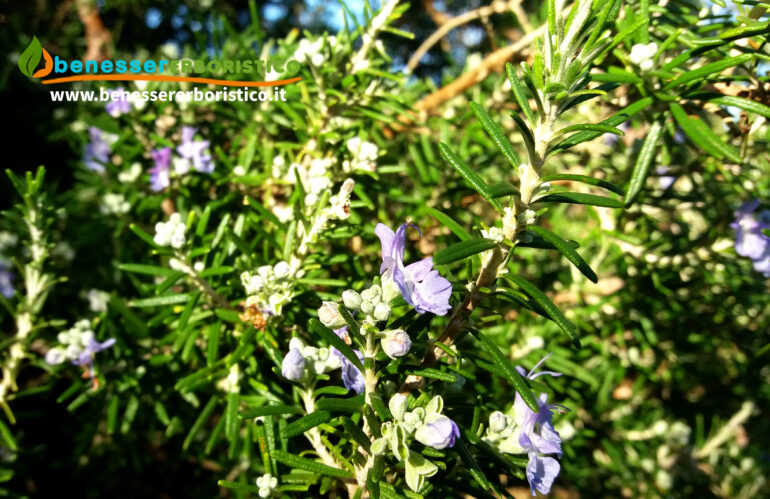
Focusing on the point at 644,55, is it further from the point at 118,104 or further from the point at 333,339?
the point at 118,104

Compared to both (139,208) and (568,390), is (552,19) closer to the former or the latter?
(568,390)

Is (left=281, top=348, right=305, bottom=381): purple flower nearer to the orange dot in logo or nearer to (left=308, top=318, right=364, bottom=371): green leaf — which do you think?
(left=308, top=318, right=364, bottom=371): green leaf

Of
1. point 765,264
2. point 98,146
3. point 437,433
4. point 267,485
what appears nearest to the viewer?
point 437,433

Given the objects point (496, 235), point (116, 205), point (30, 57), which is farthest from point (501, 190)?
point (30, 57)

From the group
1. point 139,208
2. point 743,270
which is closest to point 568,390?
point 743,270

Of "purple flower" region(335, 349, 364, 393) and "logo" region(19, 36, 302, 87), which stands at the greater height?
"logo" region(19, 36, 302, 87)

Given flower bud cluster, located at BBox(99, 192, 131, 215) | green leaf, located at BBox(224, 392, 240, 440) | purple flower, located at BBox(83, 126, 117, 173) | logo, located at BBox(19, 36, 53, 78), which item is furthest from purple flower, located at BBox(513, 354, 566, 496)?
logo, located at BBox(19, 36, 53, 78)
